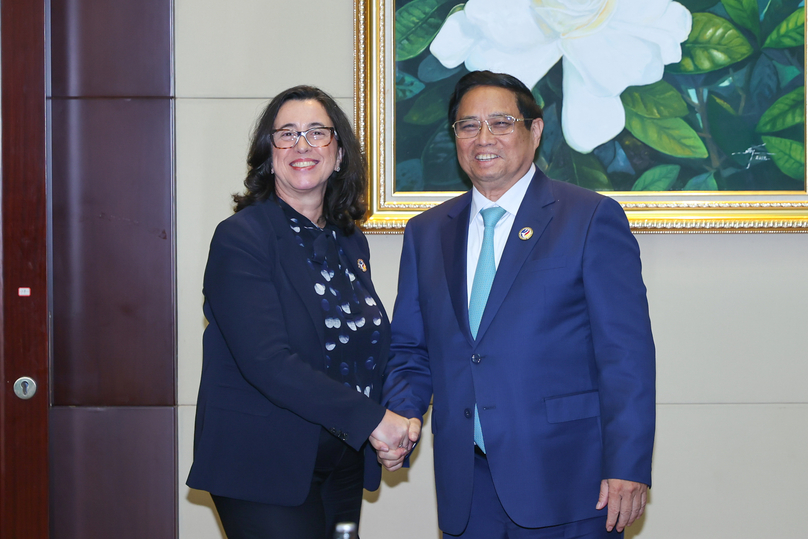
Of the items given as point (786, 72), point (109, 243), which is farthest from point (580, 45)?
point (109, 243)

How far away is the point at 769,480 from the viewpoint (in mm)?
2734

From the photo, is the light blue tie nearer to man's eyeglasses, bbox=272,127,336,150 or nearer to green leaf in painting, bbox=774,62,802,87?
man's eyeglasses, bbox=272,127,336,150

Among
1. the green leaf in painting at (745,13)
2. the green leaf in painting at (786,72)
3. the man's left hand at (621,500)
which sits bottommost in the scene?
the man's left hand at (621,500)

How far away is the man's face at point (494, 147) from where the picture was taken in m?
1.99

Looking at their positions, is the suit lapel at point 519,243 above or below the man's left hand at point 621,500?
above

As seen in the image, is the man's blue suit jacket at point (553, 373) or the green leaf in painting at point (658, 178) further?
the green leaf in painting at point (658, 178)

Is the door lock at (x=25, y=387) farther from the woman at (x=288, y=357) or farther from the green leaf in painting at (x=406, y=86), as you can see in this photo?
the green leaf in painting at (x=406, y=86)

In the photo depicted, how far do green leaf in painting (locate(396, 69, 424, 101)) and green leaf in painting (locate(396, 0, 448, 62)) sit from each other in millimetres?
70

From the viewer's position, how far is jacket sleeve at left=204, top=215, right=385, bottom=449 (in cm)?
171

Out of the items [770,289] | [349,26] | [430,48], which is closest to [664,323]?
[770,289]

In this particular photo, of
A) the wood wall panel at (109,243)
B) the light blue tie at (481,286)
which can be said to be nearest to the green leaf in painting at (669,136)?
the light blue tie at (481,286)

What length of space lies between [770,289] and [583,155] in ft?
3.14

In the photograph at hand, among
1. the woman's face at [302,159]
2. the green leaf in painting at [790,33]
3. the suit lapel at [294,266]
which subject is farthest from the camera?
the green leaf in painting at [790,33]

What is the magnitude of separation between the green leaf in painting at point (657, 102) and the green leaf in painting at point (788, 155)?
374 mm
